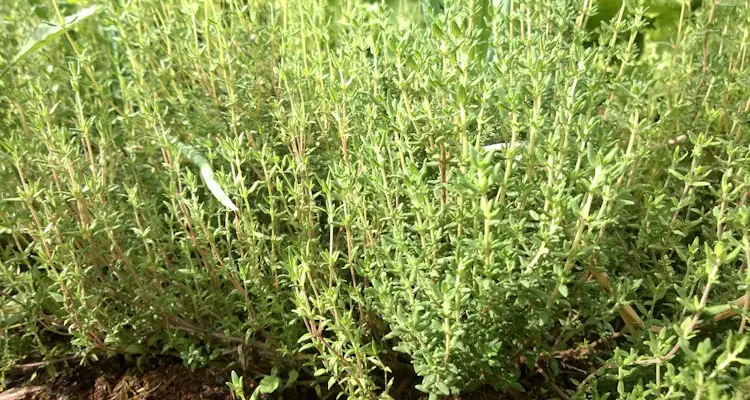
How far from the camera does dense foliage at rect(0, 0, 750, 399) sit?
4.10 feet

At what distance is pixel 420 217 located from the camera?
4.30ft

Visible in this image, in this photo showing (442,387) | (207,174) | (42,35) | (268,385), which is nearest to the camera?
(442,387)

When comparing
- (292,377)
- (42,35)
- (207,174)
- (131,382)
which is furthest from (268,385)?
(42,35)

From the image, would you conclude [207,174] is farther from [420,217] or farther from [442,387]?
[442,387]

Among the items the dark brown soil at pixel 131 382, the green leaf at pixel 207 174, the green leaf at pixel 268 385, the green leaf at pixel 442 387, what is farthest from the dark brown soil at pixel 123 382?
the green leaf at pixel 442 387

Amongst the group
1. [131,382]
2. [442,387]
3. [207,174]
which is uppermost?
[207,174]

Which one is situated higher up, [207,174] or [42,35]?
[42,35]

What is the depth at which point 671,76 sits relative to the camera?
1.93 m

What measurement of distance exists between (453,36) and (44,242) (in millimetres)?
1095

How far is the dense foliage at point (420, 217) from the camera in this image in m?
1.25

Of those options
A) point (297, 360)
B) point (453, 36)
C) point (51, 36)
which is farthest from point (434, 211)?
point (51, 36)

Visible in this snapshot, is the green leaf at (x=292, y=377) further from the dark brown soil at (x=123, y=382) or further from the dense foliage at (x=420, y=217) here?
the dark brown soil at (x=123, y=382)

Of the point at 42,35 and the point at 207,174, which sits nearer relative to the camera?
the point at 207,174

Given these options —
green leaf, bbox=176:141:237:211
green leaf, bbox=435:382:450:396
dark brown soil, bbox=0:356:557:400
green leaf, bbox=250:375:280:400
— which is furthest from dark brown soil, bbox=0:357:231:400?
green leaf, bbox=435:382:450:396
